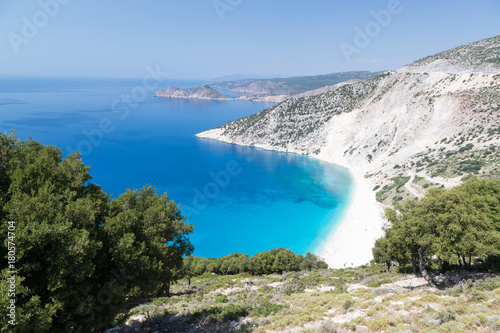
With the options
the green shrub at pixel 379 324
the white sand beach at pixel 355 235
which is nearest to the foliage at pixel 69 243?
the green shrub at pixel 379 324

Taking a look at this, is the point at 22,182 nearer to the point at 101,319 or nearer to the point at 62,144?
the point at 101,319

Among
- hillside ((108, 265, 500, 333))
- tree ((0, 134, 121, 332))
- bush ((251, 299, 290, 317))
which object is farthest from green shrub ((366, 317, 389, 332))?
tree ((0, 134, 121, 332))

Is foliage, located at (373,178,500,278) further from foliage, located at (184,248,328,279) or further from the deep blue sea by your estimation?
the deep blue sea

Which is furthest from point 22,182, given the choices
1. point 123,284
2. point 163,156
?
point 163,156

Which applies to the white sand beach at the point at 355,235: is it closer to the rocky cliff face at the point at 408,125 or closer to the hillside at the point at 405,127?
the hillside at the point at 405,127

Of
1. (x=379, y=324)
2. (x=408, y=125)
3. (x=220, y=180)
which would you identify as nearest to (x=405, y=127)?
(x=408, y=125)

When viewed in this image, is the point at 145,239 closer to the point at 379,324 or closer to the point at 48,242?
the point at 48,242
